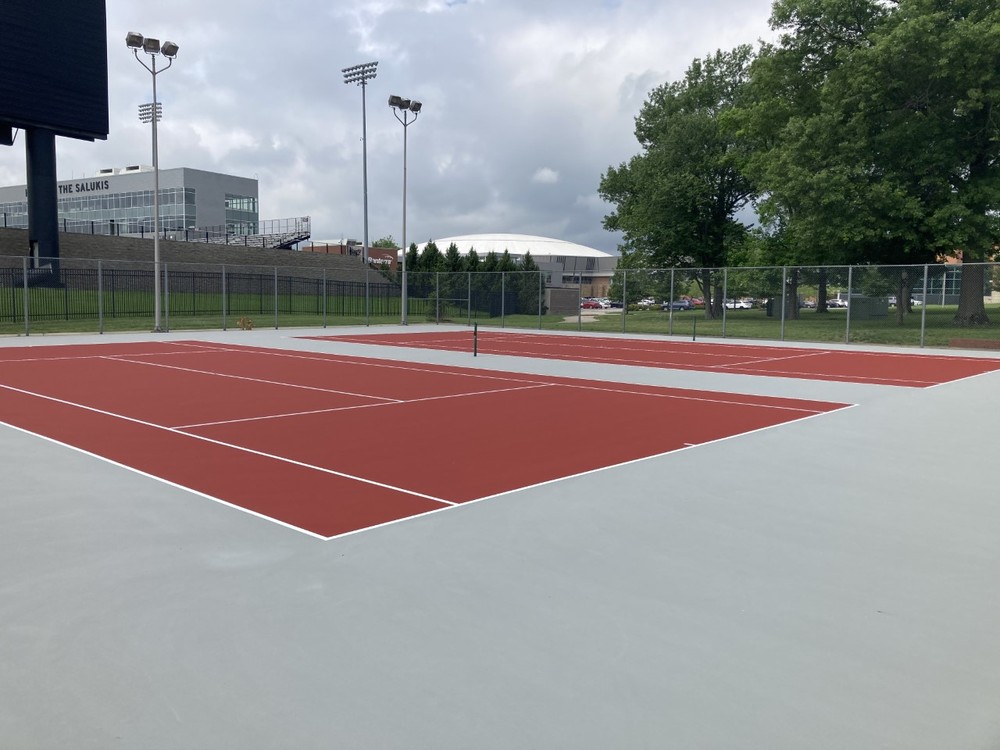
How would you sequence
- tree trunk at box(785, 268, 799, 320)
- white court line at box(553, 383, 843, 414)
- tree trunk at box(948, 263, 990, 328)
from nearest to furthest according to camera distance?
white court line at box(553, 383, 843, 414) < tree trunk at box(785, 268, 799, 320) < tree trunk at box(948, 263, 990, 328)

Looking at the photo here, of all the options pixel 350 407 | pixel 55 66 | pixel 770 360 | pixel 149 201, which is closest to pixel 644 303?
pixel 770 360

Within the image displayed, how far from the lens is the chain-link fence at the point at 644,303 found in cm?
3192

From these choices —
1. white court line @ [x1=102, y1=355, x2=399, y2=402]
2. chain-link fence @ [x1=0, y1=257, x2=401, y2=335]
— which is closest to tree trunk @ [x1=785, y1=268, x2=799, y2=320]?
chain-link fence @ [x1=0, y1=257, x2=401, y2=335]

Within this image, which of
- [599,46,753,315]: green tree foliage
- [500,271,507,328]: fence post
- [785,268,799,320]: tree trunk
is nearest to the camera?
[785,268,799,320]: tree trunk

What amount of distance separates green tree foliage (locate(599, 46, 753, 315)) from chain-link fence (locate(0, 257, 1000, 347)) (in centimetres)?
844

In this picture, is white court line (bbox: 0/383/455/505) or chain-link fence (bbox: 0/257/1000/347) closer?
white court line (bbox: 0/383/455/505)

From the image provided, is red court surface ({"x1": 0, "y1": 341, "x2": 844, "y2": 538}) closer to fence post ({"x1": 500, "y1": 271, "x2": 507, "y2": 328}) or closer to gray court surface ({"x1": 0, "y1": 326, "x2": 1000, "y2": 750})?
gray court surface ({"x1": 0, "y1": 326, "x2": 1000, "y2": 750})

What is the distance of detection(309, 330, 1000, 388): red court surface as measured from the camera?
19797 millimetres

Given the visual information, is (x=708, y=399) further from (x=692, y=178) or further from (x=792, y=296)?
(x=692, y=178)

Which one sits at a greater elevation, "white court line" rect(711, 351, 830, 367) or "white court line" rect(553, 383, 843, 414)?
"white court line" rect(711, 351, 830, 367)

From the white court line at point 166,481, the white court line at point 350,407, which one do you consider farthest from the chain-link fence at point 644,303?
the white court line at point 166,481

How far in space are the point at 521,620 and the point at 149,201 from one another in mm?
103887

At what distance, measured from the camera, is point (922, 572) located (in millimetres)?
5492

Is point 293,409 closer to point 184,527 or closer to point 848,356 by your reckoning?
point 184,527
